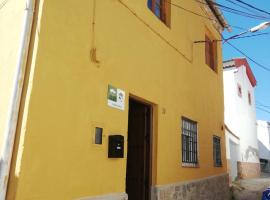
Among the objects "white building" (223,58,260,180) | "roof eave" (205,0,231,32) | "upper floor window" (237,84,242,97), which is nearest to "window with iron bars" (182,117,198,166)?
"roof eave" (205,0,231,32)

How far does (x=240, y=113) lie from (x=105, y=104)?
694 inches

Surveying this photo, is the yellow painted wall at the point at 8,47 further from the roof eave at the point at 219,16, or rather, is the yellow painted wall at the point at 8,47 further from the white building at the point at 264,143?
the white building at the point at 264,143

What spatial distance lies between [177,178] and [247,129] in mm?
16801

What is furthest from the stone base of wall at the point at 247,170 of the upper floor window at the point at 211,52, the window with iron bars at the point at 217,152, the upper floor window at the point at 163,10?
the upper floor window at the point at 163,10

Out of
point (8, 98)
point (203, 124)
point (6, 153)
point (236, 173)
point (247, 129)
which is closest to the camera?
point (6, 153)

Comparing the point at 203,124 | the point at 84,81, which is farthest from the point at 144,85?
the point at 203,124

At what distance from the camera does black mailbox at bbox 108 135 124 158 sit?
16.3ft

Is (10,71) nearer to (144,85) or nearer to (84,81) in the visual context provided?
(84,81)

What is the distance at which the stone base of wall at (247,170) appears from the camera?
19.2m

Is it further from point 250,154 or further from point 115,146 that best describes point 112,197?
point 250,154

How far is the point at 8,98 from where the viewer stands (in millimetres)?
3979

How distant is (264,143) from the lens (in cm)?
3045

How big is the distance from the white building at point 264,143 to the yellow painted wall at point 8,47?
28657 mm

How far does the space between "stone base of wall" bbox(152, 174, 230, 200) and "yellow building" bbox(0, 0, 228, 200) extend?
0.03 m
